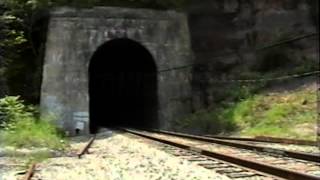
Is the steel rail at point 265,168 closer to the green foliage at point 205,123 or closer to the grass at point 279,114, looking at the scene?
the grass at point 279,114

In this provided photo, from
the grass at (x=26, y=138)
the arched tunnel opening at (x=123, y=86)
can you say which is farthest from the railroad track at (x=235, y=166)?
the arched tunnel opening at (x=123, y=86)

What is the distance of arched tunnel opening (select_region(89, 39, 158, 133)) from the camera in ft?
96.3

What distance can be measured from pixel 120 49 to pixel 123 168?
72.5 ft

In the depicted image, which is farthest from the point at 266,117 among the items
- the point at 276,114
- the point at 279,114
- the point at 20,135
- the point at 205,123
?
the point at 20,135

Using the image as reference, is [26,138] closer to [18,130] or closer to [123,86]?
[18,130]

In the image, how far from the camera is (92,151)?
49.0 feet

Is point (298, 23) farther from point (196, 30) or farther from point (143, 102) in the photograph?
point (143, 102)

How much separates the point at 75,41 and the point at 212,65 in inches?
322

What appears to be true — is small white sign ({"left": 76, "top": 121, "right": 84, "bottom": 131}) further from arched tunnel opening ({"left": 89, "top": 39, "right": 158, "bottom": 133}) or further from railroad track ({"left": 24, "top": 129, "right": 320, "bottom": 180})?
railroad track ({"left": 24, "top": 129, "right": 320, "bottom": 180})

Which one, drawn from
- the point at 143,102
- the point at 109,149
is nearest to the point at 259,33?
the point at 143,102

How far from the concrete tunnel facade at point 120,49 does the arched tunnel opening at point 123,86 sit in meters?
0.10

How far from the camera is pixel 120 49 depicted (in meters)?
32.2

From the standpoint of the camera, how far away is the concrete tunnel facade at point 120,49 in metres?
25.8

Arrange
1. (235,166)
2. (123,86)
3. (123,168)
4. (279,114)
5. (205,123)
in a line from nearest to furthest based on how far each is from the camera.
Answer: (235,166) → (123,168) → (279,114) → (205,123) → (123,86)
